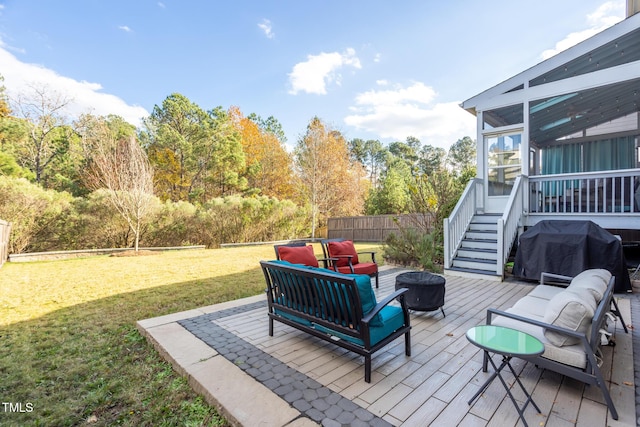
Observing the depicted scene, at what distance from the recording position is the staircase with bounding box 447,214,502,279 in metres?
5.95

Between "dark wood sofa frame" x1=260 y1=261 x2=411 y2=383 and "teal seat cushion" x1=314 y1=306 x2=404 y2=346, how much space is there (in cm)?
1

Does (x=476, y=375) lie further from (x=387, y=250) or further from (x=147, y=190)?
(x=147, y=190)

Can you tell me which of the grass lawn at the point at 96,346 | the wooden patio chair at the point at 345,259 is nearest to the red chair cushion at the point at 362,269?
the wooden patio chair at the point at 345,259

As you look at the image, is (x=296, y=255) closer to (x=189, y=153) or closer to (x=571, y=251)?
(x=571, y=251)

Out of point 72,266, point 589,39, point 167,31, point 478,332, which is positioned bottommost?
A: point 72,266

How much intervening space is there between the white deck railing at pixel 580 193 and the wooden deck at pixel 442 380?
12.7 feet

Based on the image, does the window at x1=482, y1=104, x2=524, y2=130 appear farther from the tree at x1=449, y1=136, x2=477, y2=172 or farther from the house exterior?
the tree at x1=449, y1=136, x2=477, y2=172

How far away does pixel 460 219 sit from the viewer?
6828 mm

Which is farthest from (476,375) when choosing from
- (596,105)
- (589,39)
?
(596,105)

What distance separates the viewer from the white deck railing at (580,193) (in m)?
6.04

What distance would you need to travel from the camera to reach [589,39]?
6027 mm

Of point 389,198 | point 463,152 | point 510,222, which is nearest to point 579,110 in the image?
point 510,222

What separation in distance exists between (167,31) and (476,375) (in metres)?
12.6

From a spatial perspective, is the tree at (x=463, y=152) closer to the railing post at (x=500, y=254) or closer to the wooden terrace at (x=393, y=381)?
the railing post at (x=500, y=254)
